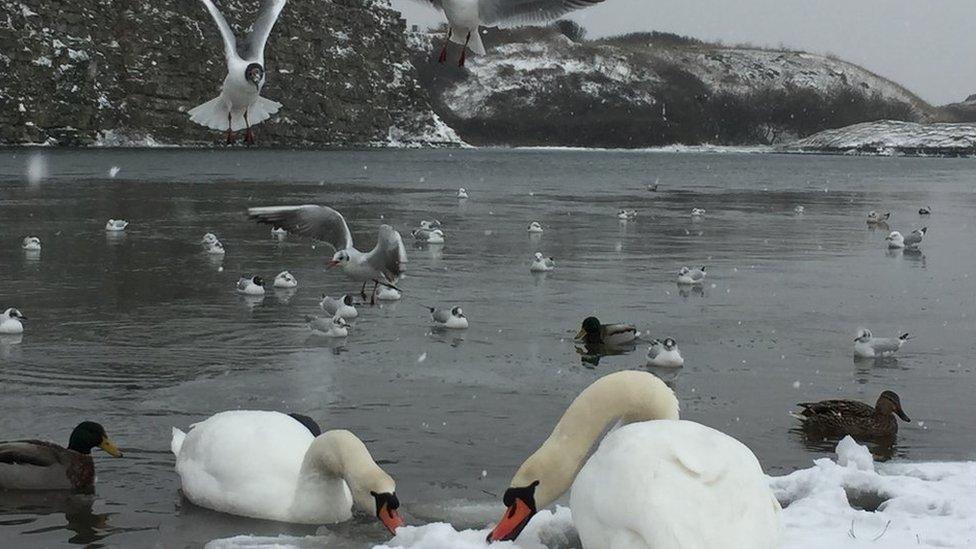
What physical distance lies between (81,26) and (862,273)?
98167 mm

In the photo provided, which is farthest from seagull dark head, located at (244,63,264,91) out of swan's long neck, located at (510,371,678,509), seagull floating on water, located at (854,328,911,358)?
swan's long neck, located at (510,371,678,509)

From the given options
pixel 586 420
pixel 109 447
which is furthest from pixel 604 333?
pixel 586 420

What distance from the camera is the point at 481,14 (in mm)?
12992

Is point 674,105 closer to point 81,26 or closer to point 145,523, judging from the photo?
point 81,26

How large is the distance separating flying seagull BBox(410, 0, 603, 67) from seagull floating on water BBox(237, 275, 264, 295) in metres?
4.21

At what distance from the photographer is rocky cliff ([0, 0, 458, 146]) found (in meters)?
101

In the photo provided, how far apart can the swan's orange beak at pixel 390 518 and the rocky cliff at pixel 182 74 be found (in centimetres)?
9548

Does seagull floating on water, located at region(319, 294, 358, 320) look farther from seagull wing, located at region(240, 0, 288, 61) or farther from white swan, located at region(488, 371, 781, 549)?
white swan, located at region(488, 371, 781, 549)

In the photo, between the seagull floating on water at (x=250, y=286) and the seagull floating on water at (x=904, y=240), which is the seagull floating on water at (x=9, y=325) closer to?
the seagull floating on water at (x=250, y=286)

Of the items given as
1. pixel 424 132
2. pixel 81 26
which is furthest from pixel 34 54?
pixel 424 132

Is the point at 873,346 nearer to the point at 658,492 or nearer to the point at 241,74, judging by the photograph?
the point at 658,492

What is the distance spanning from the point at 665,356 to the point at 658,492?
21.4 ft

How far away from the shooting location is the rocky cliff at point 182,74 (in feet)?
333

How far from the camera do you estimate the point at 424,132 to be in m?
138
